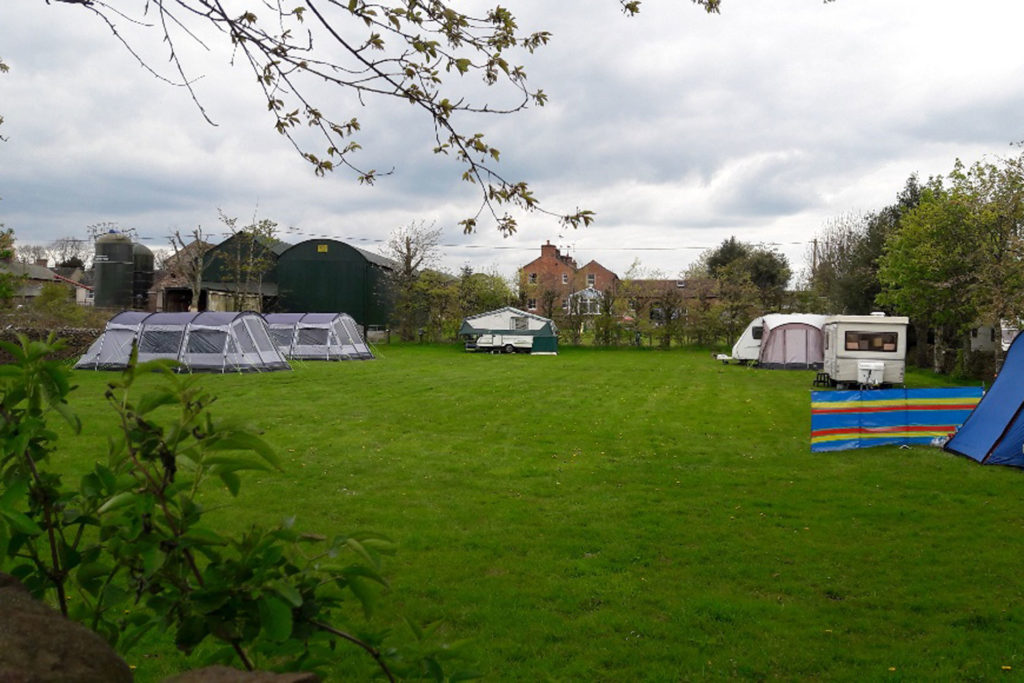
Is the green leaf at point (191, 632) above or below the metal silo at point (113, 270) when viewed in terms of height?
below

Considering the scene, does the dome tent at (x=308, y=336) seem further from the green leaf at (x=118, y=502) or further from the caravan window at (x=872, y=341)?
the green leaf at (x=118, y=502)

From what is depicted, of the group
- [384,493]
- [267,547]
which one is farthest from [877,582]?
[267,547]

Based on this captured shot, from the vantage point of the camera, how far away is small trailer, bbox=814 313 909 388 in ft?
61.3

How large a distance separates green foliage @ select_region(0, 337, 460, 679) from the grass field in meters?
0.19

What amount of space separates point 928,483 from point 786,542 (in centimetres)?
321

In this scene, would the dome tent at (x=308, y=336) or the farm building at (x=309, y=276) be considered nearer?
the dome tent at (x=308, y=336)

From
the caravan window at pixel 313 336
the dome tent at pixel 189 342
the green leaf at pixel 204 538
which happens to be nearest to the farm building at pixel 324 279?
the caravan window at pixel 313 336

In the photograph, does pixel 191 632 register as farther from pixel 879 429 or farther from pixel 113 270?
pixel 113 270

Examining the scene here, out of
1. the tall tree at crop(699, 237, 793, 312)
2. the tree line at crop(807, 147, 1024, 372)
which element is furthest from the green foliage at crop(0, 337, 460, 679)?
the tall tree at crop(699, 237, 793, 312)

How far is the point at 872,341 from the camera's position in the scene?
1900 cm

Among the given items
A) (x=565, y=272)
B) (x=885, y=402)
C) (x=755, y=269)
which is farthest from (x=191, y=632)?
(x=565, y=272)

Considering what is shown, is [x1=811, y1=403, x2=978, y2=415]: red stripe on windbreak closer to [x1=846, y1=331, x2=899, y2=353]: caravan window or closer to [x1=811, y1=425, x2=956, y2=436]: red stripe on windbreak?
[x1=811, y1=425, x2=956, y2=436]: red stripe on windbreak

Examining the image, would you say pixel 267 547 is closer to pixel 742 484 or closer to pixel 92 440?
pixel 742 484

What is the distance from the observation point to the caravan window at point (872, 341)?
743 inches
